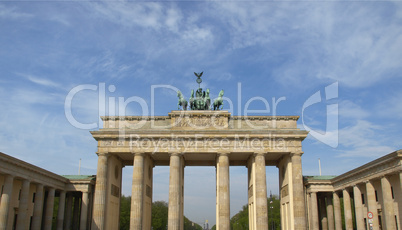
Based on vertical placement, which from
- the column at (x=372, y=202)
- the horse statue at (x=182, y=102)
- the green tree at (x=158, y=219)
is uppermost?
the horse statue at (x=182, y=102)

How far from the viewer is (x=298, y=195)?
42.2 m

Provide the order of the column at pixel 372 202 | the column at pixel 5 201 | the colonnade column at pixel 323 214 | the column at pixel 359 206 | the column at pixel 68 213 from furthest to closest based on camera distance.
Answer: the colonnade column at pixel 323 214 → the column at pixel 68 213 → the column at pixel 359 206 → the column at pixel 372 202 → the column at pixel 5 201

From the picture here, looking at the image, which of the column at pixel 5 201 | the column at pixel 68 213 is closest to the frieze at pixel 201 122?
the column at pixel 68 213

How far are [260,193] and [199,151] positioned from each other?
349 inches

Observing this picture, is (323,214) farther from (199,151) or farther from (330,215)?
(199,151)

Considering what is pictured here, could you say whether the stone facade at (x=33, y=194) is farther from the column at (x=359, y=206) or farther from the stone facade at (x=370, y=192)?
the column at (x=359, y=206)

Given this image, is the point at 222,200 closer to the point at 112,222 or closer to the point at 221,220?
the point at 221,220

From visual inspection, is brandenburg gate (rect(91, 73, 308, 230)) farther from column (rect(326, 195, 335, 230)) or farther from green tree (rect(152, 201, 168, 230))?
A: green tree (rect(152, 201, 168, 230))

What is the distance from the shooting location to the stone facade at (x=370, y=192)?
3179cm

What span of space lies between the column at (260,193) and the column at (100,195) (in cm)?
1817

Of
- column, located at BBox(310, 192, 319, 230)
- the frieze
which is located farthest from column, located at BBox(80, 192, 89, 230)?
column, located at BBox(310, 192, 319, 230)

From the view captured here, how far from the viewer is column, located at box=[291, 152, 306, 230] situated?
41.5m

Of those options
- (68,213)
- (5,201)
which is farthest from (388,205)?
(68,213)

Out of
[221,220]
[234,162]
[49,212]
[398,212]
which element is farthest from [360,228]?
[49,212]
